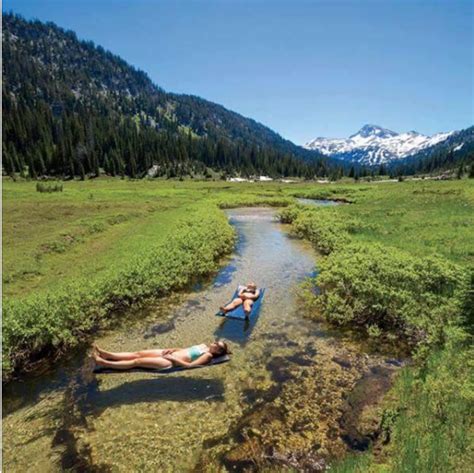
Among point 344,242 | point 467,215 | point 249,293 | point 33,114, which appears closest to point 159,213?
point 344,242

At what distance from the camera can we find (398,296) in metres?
16.5

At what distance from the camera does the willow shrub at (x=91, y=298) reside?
13695 mm

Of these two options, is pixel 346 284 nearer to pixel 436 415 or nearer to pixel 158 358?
pixel 436 415

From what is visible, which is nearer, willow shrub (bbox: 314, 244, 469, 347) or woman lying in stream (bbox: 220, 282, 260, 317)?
willow shrub (bbox: 314, 244, 469, 347)

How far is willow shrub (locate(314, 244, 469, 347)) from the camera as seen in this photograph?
50.3 ft

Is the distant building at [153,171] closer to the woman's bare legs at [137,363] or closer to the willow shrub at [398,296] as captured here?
the willow shrub at [398,296]

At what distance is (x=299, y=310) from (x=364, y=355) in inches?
206

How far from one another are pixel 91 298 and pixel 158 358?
561 centimetres

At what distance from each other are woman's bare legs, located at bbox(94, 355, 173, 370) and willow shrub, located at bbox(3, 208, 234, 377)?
2.79 meters

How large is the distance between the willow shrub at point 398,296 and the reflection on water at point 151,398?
2.26 meters

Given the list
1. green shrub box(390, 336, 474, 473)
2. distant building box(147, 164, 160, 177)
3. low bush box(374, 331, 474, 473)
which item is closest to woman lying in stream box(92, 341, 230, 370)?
low bush box(374, 331, 474, 473)

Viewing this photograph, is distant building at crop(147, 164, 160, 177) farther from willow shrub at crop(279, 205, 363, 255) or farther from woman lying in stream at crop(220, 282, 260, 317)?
woman lying in stream at crop(220, 282, 260, 317)

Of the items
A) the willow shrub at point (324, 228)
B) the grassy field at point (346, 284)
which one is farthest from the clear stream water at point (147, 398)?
the willow shrub at point (324, 228)

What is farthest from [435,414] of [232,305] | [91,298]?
[91,298]
